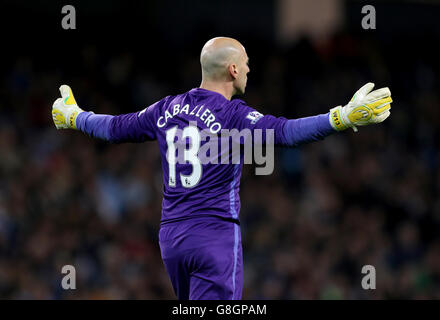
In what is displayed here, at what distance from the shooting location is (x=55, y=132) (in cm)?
1145

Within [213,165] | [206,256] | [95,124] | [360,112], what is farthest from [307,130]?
[95,124]

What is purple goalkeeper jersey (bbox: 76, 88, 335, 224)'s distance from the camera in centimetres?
495

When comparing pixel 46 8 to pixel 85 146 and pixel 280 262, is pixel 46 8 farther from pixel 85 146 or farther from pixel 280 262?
pixel 280 262

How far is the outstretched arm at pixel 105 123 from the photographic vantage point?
5.47 metres

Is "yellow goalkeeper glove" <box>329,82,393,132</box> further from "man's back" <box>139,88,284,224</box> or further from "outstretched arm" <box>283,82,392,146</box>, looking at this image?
"man's back" <box>139,88,284,224</box>

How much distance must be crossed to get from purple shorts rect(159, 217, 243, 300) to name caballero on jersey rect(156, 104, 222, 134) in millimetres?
604

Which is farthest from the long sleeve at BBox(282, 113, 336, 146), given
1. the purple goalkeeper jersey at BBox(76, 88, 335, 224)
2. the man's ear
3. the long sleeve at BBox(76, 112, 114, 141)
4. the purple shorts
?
the long sleeve at BBox(76, 112, 114, 141)

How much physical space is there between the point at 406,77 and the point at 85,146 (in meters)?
6.88

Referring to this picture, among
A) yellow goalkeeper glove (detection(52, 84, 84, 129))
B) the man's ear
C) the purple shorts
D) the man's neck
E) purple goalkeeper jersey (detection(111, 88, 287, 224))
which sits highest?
the man's ear

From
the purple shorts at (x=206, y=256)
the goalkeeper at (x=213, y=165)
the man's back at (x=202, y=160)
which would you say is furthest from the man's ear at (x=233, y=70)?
the purple shorts at (x=206, y=256)

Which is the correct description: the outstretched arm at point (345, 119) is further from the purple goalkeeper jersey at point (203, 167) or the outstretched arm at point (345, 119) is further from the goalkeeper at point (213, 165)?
the purple goalkeeper jersey at point (203, 167)

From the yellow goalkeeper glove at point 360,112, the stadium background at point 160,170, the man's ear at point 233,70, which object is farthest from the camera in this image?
the stadium background at point 160,170

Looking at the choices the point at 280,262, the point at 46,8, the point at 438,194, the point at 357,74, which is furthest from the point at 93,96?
the point at 438,194

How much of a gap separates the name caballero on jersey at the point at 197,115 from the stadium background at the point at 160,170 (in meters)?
4.88
